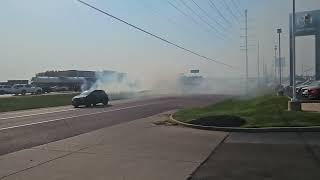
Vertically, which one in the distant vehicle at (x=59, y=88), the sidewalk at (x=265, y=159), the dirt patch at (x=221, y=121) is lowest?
the sidewalk at (x=265, y=159)

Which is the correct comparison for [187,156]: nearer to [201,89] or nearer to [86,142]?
[86,142]

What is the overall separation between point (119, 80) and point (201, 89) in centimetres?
1945

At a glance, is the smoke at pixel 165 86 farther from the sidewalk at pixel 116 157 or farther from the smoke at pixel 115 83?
the sidewalk at pixel 116 157

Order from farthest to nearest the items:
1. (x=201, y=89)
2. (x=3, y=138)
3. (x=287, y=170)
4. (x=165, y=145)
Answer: (x=201, y=89)
(x=3, y=138)
(x=165, y=145)
(x=287, y=170)

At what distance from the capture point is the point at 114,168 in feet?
33.0

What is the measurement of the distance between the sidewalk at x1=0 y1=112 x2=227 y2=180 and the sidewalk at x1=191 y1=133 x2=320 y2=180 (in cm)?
44

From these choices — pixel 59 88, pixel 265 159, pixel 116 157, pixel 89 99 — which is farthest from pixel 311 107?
pixel 59 88

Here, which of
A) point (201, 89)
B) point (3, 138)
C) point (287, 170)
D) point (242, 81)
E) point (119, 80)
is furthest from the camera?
point (242, 81)

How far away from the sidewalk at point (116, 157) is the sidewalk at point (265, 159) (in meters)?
0.44

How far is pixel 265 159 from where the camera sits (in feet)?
36.0

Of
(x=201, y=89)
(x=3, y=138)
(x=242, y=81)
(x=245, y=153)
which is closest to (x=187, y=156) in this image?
(x=245, y=153)

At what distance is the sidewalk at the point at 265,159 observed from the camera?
915cm

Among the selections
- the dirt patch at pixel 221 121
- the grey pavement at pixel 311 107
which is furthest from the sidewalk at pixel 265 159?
the grey pavement at pixel 311 107

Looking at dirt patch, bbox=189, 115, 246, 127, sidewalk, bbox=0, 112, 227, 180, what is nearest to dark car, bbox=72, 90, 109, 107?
dirt patch, bbox=189, 115, 246, 127
